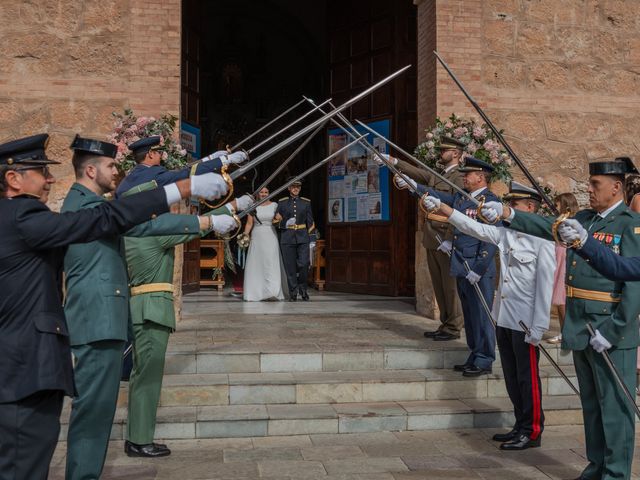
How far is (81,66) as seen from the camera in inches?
347

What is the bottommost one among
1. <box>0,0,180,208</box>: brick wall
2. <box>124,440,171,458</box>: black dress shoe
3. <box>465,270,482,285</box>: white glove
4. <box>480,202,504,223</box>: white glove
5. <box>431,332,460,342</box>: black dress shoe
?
<box>124,440,171,458</box>: black dress shoe

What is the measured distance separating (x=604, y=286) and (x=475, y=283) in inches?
89.4

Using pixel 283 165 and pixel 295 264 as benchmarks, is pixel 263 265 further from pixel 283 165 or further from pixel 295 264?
pixel 283 165

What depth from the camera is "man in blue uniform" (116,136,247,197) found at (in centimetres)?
511

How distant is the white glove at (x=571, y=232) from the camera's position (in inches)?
145

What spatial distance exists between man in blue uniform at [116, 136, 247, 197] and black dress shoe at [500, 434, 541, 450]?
9.81 ft

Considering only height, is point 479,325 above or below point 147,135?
below

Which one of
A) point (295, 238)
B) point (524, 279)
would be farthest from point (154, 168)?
point (295, 238)


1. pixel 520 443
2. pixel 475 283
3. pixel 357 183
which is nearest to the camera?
pixel 520 443

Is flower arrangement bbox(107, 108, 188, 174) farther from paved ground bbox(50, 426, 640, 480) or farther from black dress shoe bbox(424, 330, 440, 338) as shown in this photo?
paved ground bbox(50, 426, 640, 480)

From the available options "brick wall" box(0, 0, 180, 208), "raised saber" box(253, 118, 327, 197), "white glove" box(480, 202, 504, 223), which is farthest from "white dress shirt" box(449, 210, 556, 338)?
"brick wall" box(0, 0, 180, 208)

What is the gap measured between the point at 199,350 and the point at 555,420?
3.31 meters

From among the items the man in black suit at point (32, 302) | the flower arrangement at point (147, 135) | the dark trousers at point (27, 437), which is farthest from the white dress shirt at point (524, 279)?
the flower arrangement at point (147, 135)

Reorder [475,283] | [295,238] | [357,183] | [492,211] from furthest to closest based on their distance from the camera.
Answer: [357,183] → [295,238] → [475,283] → [492,211]
